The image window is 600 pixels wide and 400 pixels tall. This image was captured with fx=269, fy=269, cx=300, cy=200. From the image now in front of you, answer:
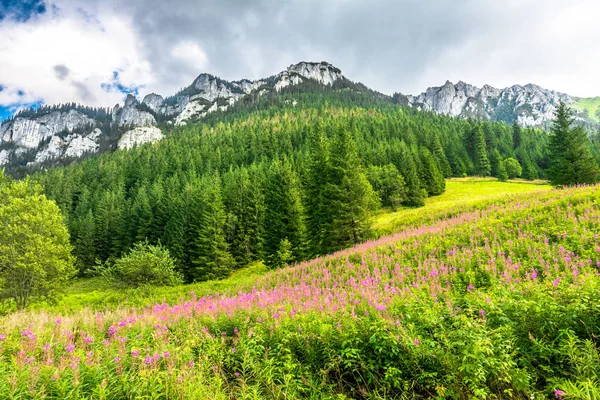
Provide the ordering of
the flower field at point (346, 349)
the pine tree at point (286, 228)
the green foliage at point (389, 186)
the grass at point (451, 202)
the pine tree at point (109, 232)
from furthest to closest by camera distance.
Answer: the pine tree at point (109, 232) → the green foliage at point (389, 186) → the pine tree at point (286, 228) → the grass at point (451, 202) → the flower field at point (346, 349)

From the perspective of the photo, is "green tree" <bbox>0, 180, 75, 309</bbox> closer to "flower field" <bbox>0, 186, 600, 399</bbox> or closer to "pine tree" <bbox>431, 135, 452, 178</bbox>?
"flower field" <bbox>0, 186, 600, 399</bbox>

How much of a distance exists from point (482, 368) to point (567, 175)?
50.2 meters

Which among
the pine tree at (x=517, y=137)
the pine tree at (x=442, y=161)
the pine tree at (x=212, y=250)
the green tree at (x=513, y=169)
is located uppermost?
the pine tree at (x=517, y=137)

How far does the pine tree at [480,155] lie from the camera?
8588cm

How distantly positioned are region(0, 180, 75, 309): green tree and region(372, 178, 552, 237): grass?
3043 centimetres

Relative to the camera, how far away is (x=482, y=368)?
3309 millimetres

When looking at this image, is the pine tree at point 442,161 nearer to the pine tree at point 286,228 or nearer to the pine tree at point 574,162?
the pine tree at point 574,162

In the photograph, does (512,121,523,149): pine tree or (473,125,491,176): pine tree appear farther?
(512,121,523,149): pine tree

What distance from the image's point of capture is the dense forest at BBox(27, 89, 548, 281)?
2595cm

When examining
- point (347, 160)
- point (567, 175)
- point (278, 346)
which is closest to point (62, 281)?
point (347, 160)

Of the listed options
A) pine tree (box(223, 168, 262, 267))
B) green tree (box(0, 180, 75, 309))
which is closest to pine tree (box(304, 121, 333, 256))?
pine tree (box(223, 168, 262, 267))

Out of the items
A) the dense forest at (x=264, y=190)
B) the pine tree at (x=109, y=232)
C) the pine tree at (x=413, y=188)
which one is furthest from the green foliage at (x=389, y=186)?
the pine tree at (x=109, y=232)

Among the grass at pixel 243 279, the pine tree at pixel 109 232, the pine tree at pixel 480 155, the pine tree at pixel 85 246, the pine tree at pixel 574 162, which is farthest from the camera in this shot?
the pine tree at pixel 480 155

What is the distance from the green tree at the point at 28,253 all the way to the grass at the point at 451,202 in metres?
30.4
